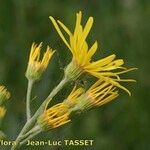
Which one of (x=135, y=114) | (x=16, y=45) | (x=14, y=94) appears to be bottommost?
(x=135, y=114)

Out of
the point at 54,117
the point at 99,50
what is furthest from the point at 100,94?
the point at 99,50

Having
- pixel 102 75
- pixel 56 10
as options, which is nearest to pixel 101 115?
pixel 56 10

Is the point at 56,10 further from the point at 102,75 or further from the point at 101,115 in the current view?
the point at 102,75

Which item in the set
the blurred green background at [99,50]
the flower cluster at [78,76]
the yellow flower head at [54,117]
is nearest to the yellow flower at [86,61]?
the flower cluster at [78,76]

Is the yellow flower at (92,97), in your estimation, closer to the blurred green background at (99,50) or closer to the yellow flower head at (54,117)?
the yellow flower head at (54,117)

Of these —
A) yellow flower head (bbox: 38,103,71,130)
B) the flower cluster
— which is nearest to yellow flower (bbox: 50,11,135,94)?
the flower cluster

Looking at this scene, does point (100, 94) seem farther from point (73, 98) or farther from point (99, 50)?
point (99, 50)
